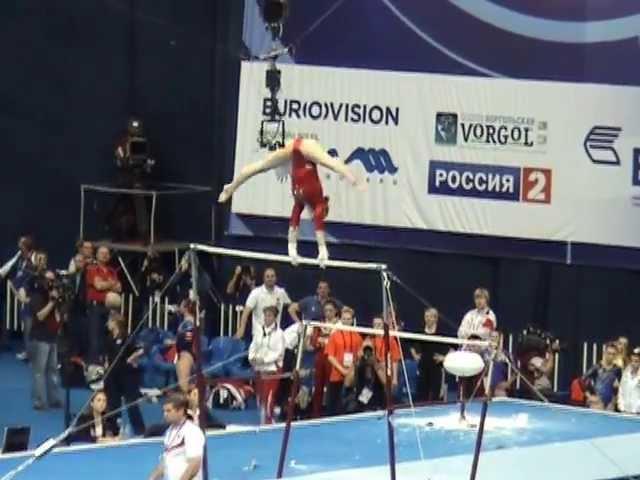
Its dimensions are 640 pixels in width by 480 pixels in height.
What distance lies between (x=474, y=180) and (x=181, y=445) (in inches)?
306

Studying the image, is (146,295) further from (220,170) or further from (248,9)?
(248,9)

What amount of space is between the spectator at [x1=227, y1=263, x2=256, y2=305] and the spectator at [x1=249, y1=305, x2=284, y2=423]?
99.3 inches

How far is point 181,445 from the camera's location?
39.4 feet

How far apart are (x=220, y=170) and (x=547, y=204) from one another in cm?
382

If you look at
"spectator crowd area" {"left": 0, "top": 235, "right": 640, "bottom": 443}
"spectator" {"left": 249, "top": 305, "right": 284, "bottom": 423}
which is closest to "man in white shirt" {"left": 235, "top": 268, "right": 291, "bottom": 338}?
"spectator crowd area" {"left": 0, "top": 235, "right": 640, "bottom": 443}

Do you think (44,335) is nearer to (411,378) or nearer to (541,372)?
(411,378)

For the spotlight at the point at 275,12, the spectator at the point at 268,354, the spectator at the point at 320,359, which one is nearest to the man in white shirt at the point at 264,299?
the spectator at the point at 320,359

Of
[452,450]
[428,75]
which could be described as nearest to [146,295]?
[428,75]

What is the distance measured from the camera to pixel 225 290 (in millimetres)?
20344

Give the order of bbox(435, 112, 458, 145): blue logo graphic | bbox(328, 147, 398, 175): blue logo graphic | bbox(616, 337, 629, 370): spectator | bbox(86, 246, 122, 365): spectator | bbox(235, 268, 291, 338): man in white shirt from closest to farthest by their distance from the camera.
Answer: bbox(86, 246, 122, 365): spectator, bbox(616, 337, 629, 370): spectator, bbox(235, 268, 291, 338): man in white shirt, bbox(435, 112, 458, 145): blue logo graphic, bbox(328, 147, 398, 175): blue logo graphic

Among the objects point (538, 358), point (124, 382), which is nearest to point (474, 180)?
point (538, 358)

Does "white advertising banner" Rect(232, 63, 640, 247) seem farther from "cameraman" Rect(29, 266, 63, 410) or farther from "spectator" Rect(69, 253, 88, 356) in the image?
"cameraman" Rect(29, 266, 63, 410)

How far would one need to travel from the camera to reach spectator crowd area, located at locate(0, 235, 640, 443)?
16750mm

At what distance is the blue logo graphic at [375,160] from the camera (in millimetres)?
19547
